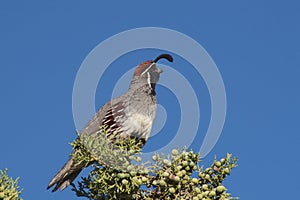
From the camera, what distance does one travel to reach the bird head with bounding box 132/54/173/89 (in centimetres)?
727

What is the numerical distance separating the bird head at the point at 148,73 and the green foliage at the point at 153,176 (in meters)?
2.78

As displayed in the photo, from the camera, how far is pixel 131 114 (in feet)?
22.0

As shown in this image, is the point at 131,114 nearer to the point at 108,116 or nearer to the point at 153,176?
the point at 108,116

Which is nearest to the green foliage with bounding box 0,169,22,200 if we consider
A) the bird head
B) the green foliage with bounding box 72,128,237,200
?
the green foliage with bounding box 72,128,237,200

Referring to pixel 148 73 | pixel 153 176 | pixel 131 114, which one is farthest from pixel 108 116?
pixel 153 176

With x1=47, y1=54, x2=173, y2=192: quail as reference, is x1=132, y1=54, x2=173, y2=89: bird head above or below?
above

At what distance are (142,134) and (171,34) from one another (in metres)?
1.29

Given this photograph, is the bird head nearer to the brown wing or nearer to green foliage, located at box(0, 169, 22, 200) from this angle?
the brown wing

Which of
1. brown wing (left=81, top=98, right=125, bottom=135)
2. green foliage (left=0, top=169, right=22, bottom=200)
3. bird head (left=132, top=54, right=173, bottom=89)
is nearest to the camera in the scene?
green foliage (left=0, top=169, right=22, bottom=200)

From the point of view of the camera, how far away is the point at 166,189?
4.30 m

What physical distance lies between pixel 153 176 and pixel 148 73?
3.03 metres

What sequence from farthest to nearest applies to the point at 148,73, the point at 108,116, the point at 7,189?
the point at 148,73, the point at 108,116, the point at 7,189

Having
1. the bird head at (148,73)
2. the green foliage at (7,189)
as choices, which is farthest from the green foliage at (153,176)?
the bird head at (148,73)

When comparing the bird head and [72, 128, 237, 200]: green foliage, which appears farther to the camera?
the bird head
